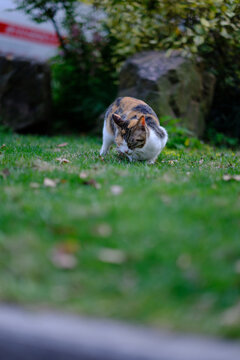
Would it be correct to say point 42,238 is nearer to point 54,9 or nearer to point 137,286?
point 137,286

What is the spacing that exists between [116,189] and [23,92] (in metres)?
6.55

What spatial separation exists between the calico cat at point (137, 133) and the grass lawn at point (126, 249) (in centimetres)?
128

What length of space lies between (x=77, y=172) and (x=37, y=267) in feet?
5.35

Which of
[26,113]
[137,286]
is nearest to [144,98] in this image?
[26,113]

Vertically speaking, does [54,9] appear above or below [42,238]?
above

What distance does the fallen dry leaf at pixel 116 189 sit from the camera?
2982 millimetres

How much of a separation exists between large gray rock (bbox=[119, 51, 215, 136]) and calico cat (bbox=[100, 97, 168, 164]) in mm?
2306

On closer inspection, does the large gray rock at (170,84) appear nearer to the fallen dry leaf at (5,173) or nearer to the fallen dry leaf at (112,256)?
the fallen dry leaf at (5,173)

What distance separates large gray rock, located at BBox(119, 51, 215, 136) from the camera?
7.27 m

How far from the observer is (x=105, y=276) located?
201cm

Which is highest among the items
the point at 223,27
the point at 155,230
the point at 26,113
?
the point at 223,27

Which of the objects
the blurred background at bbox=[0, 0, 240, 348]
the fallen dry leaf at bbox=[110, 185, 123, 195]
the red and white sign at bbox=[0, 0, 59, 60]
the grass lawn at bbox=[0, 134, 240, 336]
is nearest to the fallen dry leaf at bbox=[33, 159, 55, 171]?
the blurred background at bbox=[0, 0, 240, 348]

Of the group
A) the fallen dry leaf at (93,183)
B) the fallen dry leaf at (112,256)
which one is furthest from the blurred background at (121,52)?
the fallen dry leaf at (112,256)

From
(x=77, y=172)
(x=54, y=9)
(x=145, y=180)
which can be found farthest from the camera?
(x=54, y=9)
